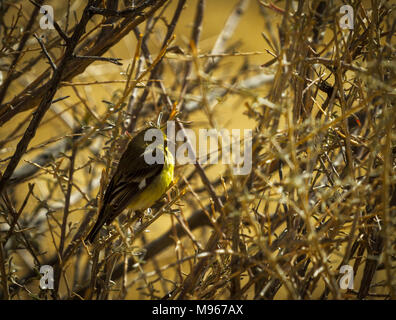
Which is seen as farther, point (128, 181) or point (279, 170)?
point (128, 181)

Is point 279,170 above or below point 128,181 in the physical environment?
above

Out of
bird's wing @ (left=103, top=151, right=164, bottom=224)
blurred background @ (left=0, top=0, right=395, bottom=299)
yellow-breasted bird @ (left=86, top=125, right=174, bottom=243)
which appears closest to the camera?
blurred background @ (left=0, top=0, right=395, bottom=299)

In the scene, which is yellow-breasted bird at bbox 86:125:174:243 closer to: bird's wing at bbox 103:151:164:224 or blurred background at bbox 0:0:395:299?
bird's wing at bbox 103:151:164:224

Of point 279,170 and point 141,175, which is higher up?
point 279,170

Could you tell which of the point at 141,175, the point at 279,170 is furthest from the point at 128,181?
→ the point at 279,170

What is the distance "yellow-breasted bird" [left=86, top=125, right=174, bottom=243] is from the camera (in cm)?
321

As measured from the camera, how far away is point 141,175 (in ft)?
11.2

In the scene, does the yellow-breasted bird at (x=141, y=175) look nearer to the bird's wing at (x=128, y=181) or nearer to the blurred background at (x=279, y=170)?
the bird's wing at (x=128, y=181)

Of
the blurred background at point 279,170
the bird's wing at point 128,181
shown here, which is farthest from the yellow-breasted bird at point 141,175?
the blurred background at point 279,170

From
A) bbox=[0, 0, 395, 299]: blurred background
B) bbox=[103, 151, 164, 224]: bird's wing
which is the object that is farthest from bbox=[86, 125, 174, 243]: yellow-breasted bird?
bbox=[0, 0, 395, 299]: blurred background

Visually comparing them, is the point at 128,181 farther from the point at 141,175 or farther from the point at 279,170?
the point at 279,170

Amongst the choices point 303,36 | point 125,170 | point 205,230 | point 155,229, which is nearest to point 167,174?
point 125,170

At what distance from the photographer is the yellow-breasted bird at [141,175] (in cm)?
321

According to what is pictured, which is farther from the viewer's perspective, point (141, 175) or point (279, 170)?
point (141, 175)
